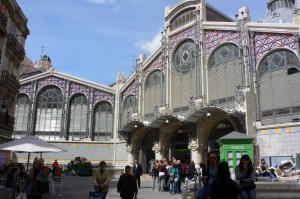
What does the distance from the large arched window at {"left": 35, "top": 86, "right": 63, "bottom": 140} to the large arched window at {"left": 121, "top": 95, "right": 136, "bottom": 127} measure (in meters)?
7.98

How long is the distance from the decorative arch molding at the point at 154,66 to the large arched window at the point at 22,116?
53.2 ft

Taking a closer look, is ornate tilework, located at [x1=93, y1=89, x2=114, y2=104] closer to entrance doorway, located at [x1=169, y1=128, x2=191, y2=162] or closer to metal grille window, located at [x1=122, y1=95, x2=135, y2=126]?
metal grille window, located at [x1=122, y1=95, x2=135, y2=126]

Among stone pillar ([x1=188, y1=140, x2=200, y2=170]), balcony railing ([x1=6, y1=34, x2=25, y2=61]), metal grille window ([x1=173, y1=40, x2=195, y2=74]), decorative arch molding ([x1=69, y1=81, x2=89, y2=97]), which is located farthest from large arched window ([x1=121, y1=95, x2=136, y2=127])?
balcony railing ([x1=6, y1=34, x2=25, y2=61])

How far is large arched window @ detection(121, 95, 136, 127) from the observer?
35.0 m

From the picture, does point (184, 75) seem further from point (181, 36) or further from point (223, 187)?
point (223, 187)

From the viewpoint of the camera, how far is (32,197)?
8023 millimetres

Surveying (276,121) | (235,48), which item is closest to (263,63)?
(235,48)

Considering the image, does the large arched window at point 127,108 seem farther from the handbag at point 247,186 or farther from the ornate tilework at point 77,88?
the handbag at point 247,186

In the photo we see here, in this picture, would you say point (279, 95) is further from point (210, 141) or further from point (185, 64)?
point (185, 64)

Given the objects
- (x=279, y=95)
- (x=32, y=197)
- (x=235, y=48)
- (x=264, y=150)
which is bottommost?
(x=32, y=197)

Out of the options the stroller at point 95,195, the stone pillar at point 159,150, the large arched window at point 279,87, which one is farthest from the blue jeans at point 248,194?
the stone pillar at point 159,150

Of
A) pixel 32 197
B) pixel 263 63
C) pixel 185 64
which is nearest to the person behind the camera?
pixel 32 197

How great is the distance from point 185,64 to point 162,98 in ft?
13.2

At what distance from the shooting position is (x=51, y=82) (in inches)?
1555
